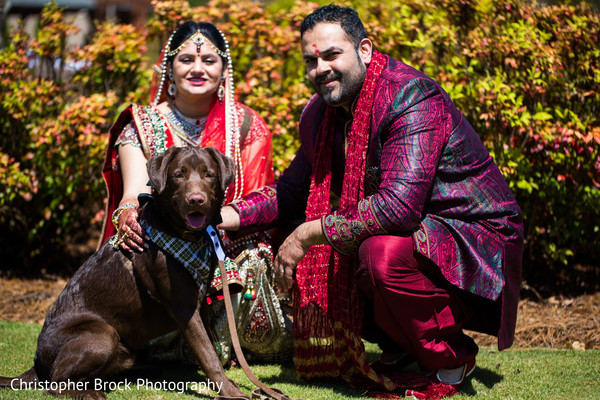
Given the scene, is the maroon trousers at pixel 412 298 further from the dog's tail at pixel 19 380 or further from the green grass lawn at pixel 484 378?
the dog's tail at pixel 19 380

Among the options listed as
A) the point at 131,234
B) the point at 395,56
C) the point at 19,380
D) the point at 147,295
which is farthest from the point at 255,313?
the point at 395,56

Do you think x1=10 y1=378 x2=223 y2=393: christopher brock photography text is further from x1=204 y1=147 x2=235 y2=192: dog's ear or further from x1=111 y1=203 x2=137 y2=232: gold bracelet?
x1=204 y1=147 x2=235 y2=192: dog's ear

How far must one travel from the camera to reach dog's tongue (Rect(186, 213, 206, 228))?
3.43 meters

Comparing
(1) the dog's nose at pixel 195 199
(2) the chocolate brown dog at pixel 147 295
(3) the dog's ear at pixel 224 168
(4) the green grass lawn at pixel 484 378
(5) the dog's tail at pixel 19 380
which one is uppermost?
(3) the dog's ear at pixel 224 168

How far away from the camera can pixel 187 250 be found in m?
3.50

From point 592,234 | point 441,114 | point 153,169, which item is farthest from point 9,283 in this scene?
point 592,234

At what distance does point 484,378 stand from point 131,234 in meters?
2.26

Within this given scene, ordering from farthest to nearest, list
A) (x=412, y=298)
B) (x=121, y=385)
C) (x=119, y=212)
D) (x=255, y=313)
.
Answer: (x=255, y=313) < (x=119, y=212) < (x=121, y=385) < (x=412, y=298)

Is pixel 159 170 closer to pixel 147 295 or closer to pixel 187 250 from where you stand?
pixel 187 250

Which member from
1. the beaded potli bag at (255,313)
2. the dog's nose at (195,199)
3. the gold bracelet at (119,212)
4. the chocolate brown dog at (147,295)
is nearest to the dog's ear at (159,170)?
the chocolate brown dog at (147,295)

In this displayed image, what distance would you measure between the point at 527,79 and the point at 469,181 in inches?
73.8

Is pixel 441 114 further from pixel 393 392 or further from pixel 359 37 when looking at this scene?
pixel 393 392

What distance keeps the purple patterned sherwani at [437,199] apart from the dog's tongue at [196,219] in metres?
0.67

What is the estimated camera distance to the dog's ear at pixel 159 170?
3434mm
